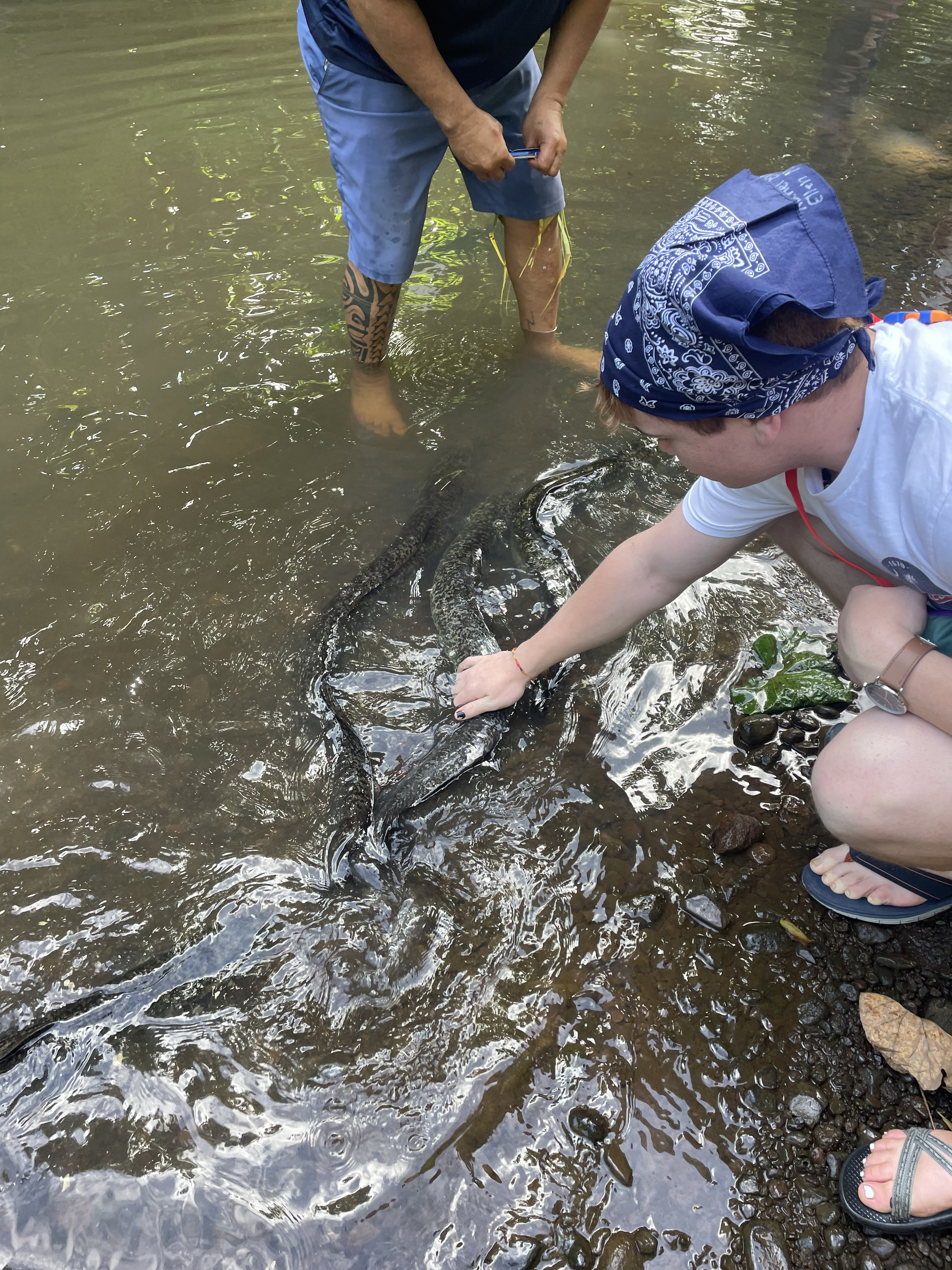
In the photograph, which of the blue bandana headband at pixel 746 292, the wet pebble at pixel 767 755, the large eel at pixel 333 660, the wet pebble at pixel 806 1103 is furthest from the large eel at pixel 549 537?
the wet pebble at pixel 806 1103

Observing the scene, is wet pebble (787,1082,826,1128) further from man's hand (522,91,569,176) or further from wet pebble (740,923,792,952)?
man's hand (522,91,569,176)

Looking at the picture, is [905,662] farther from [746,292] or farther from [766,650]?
[766,650]

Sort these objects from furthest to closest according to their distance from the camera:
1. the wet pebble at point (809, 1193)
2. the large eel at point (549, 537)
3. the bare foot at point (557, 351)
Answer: the bare foot at point (557, 351) → the large eel at point (549, 537) → the wet pebble at point (809, 1193)

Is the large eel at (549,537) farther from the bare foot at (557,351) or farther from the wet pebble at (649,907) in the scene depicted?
the wet pebble at (649,907)


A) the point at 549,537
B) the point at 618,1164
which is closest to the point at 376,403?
the point at 549,537

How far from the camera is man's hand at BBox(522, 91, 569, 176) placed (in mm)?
3242

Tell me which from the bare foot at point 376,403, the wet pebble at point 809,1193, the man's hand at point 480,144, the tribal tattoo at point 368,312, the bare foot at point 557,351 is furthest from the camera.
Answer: the bare foot at point 557,351

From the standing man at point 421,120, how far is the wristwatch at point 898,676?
236 centimetres

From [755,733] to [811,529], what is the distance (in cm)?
78

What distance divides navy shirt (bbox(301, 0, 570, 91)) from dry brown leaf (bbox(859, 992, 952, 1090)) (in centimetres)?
318

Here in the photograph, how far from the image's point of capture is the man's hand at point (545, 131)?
3.24 m

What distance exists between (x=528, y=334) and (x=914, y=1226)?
396cm

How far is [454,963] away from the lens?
203cm

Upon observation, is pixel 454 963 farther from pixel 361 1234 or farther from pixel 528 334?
pixel 528 334
